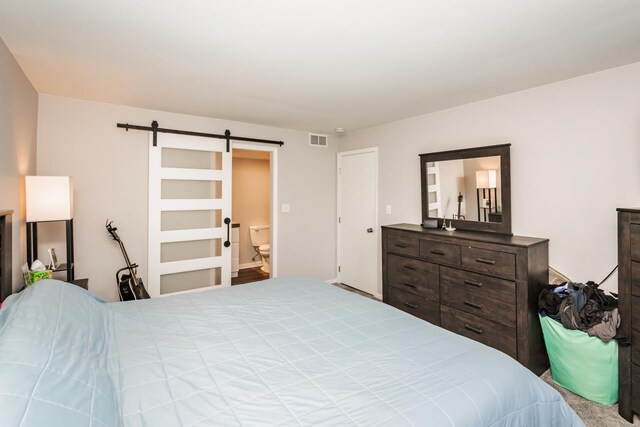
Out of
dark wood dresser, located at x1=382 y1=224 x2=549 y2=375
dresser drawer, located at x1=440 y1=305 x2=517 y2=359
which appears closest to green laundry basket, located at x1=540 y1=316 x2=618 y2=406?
dark wood dresser, located at x1=382 y1=224 x2=549 y2=375

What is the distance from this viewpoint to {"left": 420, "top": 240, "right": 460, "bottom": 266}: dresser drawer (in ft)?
9.86

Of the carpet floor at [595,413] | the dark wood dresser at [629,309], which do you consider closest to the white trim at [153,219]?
the carpet floor at [595,413]

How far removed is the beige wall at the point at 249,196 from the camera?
20.2ft

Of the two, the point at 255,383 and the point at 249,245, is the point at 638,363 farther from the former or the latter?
the point at 249,245

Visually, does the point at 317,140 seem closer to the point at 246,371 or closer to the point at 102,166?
the point at 102,166

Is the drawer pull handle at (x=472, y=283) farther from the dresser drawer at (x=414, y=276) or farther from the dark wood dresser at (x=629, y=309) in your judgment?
the dark wood dresser at (x=629, y=309)

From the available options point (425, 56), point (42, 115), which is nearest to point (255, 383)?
point (425, 56)

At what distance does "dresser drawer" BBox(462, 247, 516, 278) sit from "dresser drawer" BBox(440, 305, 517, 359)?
0.44 m

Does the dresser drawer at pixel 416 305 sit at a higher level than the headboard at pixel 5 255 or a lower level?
lower

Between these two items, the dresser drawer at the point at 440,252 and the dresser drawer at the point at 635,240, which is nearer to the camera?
the dresser drawer at the point at 635,240

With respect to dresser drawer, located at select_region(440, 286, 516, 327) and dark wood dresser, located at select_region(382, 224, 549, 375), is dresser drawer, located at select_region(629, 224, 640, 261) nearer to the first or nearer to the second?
dark wood dresser, located at select_region(382, 224, 549, 375)

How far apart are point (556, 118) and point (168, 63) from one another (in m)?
3.25

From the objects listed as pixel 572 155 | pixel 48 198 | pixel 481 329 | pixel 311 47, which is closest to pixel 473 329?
pixel 481 329

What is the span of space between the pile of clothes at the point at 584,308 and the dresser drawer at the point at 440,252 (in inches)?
28.5
